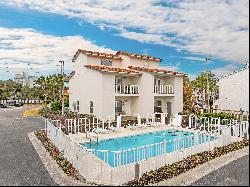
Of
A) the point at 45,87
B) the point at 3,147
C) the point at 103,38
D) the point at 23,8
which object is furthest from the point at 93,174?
the point at 45,87

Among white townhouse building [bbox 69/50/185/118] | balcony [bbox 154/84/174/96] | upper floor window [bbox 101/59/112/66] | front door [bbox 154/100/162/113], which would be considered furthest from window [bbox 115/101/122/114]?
upper floor window [bbox 101/59/112/66]

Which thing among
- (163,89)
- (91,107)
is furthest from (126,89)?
(163,89)

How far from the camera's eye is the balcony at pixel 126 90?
31.5 metres

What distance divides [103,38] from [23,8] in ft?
38.5

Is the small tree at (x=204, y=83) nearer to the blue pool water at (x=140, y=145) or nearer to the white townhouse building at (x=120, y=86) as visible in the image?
the white townhouse building at (x=120, y=86)

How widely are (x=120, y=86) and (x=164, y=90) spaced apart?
5735 mm

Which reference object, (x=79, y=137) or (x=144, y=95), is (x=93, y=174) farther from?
(x=144, y=95)

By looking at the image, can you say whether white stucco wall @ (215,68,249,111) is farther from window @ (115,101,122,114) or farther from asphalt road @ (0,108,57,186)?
window @ (115,101,122,114)

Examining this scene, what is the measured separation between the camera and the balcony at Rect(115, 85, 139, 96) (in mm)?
31531

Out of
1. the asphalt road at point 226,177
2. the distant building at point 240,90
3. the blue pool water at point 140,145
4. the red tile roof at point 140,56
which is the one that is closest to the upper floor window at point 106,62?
the red tile roof at point 140,56

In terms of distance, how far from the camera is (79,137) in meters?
22.1

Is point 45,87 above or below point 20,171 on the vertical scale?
above

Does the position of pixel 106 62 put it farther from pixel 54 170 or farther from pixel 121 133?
pixel 54 170

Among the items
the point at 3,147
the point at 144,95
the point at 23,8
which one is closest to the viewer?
the point at 3,147
